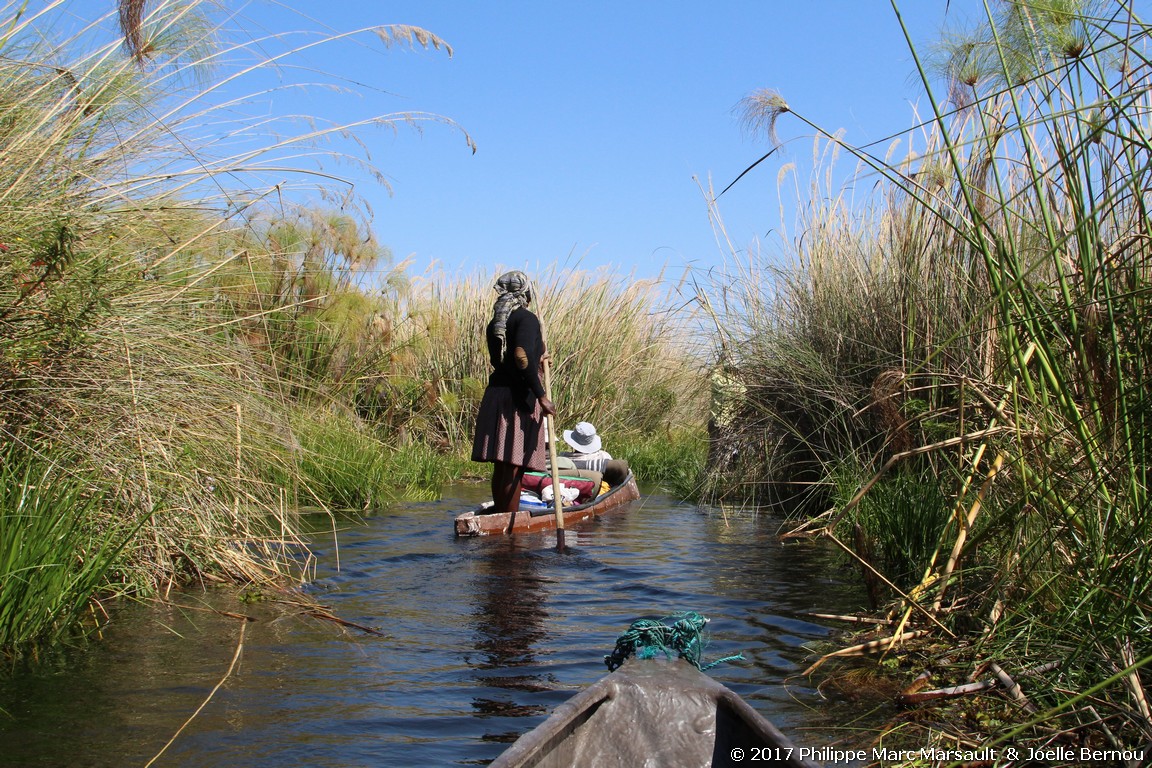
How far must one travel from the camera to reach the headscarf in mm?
9719

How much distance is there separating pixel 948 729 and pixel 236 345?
477cm

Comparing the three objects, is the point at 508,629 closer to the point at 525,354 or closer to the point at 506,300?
the point at 525,354

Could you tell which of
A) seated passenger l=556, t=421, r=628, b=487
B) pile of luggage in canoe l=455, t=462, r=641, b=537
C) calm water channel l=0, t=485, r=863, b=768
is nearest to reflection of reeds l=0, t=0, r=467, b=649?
calm water channel l=0, t=485, r=863, b=768

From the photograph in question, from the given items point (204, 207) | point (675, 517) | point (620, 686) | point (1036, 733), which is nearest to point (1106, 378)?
point (1036, 733)

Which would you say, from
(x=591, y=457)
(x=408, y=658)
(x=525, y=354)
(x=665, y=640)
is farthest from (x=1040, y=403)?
(x=591, y=457)

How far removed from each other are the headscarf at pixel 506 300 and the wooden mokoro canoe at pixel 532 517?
1.46m

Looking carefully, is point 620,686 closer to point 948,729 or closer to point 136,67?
point 948,729

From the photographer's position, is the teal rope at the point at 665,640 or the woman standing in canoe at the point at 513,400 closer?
the teal rope at the point at 665,640

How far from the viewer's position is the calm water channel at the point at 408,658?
423 centimetres

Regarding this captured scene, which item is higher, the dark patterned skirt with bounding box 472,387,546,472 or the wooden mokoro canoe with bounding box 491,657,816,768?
the dark patterned skirt with bounding box 472,387,546,472

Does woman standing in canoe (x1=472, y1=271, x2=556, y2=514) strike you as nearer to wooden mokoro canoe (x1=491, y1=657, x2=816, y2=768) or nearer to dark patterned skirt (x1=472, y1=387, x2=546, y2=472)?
dark patterned skirt (x1=472, y1=387, x2=546, y2=472)

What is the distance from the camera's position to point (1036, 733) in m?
3.69

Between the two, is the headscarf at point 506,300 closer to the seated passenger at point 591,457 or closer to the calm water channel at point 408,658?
the calm water channel at point 408,658

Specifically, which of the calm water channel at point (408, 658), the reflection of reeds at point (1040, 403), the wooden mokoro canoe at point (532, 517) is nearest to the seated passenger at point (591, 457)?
the wooden mokoro canoe at point (532, 517)
